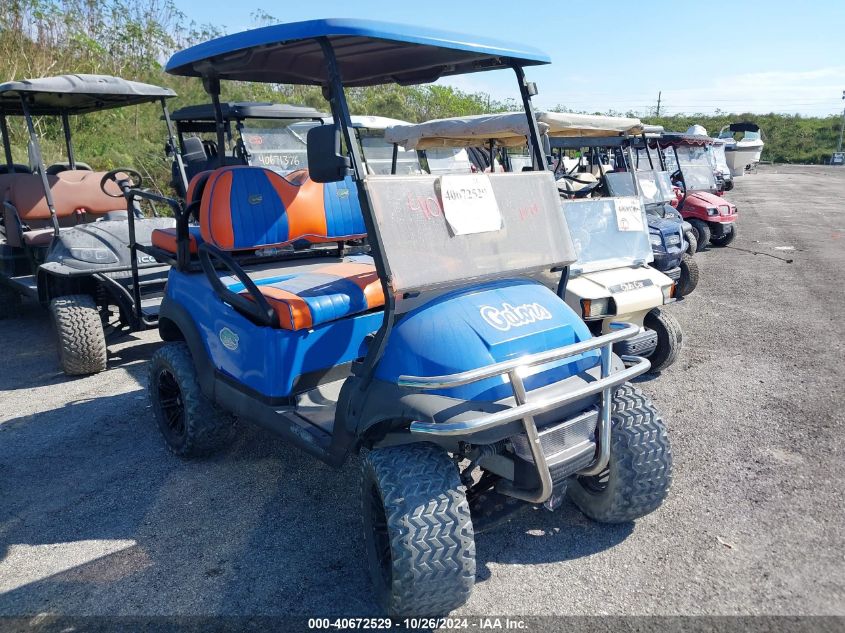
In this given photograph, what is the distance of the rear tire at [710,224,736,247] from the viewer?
10523 millimetres

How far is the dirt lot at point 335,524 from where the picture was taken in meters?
2.40

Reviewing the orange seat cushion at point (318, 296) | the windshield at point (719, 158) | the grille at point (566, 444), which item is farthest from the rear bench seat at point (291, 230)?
the windshield at point (719, 158)

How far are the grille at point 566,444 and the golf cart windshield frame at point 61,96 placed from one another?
15.1ft

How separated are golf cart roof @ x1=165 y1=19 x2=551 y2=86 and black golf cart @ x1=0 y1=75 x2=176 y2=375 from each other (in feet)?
5.52

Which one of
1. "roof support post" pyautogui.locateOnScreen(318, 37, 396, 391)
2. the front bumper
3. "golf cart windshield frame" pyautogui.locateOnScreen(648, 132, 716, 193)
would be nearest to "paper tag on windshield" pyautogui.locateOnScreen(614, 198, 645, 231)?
the front bumper

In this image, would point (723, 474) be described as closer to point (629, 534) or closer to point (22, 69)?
point (629, 534)

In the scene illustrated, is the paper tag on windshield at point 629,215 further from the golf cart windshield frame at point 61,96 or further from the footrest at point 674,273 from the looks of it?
the golf cart windshield frame at point 61,96

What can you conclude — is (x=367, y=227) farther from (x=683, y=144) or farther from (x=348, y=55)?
(x=683, y=144)

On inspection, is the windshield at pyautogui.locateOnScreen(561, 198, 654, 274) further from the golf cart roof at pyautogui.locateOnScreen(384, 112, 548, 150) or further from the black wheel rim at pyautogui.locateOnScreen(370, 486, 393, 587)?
the black wheel rim at pyautogui.locateOnScreen(370, 486, 393, 587)

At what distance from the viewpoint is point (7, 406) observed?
4.38 m

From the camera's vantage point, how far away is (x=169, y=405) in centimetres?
362

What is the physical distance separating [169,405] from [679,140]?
31.6 feet

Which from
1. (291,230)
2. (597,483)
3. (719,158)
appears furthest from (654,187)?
(719,158)

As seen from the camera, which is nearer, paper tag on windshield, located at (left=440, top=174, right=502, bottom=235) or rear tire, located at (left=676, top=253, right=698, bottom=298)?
paper tag on windshield, located at (left=440, top=174, right=502, bottom=235)
